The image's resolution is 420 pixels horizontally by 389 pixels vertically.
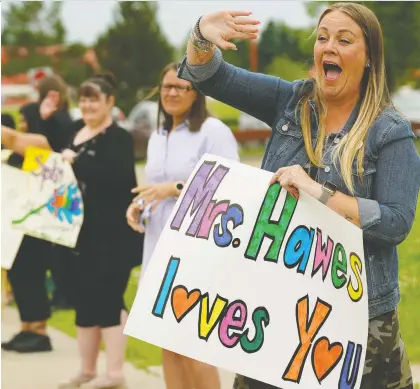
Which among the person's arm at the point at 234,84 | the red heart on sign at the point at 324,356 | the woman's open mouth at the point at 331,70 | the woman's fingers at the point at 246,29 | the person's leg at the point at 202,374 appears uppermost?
the woman's fingers at the point at 246,29

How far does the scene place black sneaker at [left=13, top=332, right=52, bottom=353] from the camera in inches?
244

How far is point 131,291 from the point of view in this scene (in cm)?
766

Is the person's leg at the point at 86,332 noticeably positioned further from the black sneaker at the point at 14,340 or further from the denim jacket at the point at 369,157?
the denim jacket at the point at 369,157

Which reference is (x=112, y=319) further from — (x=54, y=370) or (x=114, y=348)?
(x=54, y=370)

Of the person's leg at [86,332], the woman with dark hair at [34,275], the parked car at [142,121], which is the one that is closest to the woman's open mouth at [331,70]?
the person's leg at [86,332]

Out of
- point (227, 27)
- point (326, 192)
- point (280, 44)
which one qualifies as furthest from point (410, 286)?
point (227, 27)

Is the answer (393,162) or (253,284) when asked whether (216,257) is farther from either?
(393,162)

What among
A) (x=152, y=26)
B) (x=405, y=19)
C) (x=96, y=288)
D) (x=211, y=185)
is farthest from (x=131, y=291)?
(x=152, y=26)

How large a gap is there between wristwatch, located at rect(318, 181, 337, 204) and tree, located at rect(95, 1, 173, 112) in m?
18.3

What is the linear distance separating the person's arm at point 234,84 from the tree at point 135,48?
58.9ft

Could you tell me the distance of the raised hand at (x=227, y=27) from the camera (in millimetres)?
2633

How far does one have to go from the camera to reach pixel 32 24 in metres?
22.8

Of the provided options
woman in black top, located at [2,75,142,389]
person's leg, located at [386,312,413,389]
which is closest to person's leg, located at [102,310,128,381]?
woman in black top, located at [2,75,142,389]

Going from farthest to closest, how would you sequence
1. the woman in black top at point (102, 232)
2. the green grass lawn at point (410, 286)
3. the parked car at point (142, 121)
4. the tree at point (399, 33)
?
the parked car at point (142, 121)
the tree at point (399, 33)
the green grass lawn at point (410, 286)
the woman in black top at point (102, 232)
